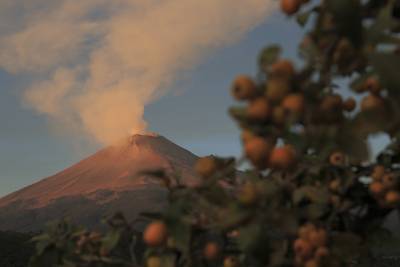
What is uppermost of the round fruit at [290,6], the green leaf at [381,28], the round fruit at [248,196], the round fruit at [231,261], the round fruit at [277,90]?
the round fruit at [290,6]

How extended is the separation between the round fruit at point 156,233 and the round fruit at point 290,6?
2.92 feet

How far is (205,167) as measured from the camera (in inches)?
72.7

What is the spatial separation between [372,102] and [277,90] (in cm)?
35

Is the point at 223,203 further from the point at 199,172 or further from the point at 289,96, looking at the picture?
the point at 289,96

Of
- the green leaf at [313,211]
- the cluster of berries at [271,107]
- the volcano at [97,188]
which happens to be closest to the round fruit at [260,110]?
the cluster of berries at [271,107]

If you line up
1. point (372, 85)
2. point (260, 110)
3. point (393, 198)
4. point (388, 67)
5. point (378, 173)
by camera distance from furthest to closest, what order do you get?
point (378, 173), point (393, 198), point (372, 85), point (260, 110), point (388, 67)

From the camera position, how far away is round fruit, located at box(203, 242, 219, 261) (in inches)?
68.4

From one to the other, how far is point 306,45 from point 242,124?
38 cm

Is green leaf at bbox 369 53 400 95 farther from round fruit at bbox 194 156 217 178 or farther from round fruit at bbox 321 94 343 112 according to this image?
round fruit at bbox 194 156 217 178

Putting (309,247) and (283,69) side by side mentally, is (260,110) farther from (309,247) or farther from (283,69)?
(309,247)

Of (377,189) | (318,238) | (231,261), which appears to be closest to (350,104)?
(377,189)

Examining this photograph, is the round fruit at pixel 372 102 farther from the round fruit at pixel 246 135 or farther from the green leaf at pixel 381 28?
the round fruit at pixel 246 135

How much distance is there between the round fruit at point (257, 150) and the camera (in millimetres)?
1546

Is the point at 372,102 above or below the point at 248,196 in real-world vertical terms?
above
